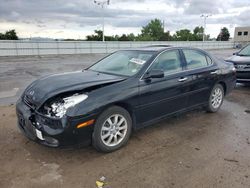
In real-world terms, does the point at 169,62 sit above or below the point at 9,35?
below

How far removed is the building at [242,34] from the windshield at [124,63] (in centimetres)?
8630

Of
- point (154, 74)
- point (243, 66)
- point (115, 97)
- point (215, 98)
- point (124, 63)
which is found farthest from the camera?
point (243, 66)

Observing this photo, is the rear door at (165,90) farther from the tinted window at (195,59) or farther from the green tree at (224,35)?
the green tree at (224,35)

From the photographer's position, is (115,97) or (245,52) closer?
(115,97)

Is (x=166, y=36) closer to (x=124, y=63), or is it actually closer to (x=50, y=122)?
(x=124, y=63)

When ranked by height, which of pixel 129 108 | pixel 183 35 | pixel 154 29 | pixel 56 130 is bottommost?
pixel 56 130

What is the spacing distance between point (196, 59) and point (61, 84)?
2916mm

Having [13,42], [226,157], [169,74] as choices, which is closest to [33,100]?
[169,74]

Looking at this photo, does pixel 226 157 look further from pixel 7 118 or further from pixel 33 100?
pixel 7 118

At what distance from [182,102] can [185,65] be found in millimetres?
739

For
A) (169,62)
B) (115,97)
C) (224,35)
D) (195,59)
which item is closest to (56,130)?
(115,97)

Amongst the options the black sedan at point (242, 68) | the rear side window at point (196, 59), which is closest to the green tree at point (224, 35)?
the black sedan at point (242, 68)

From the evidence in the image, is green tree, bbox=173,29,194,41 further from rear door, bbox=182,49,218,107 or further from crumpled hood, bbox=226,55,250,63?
rear door, bbox=182,49,218,107

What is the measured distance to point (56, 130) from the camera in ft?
9.65
